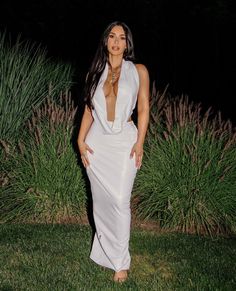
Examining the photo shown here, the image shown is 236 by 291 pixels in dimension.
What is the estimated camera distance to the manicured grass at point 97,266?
179 inches

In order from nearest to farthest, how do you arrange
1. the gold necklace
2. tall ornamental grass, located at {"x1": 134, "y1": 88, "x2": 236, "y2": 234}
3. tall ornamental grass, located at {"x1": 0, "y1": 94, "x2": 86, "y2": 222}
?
the gold necklace, tall ornamental grass, located at {"x1": 134, "y1": 88, "x2": 236, "y2": 234}, tall ornamental grass, located at {"x1": 0, "y1": 94, "x2": 86, "y2": 222}

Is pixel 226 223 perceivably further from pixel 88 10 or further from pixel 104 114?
pixel 88 10

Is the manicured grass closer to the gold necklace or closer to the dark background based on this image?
the gold necklace

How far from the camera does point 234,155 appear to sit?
20.5 feet

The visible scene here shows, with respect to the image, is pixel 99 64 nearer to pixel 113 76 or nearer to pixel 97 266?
pixel 113 76

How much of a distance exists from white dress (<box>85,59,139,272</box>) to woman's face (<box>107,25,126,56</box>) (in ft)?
0.39

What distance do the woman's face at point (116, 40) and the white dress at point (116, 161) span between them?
120mm

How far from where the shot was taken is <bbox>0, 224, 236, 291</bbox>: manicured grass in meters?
4.54

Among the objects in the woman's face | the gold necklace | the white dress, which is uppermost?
the woman's face

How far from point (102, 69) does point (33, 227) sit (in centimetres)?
214

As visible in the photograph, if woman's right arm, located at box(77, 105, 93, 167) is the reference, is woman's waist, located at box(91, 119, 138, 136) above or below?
above

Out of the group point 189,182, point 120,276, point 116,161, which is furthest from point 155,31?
point 120,276

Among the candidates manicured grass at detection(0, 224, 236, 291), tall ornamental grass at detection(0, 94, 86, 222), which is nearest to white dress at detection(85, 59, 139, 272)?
manicured grass at detection(0, 224, 236, 291)

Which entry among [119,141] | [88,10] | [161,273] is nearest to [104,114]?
[119,141]
